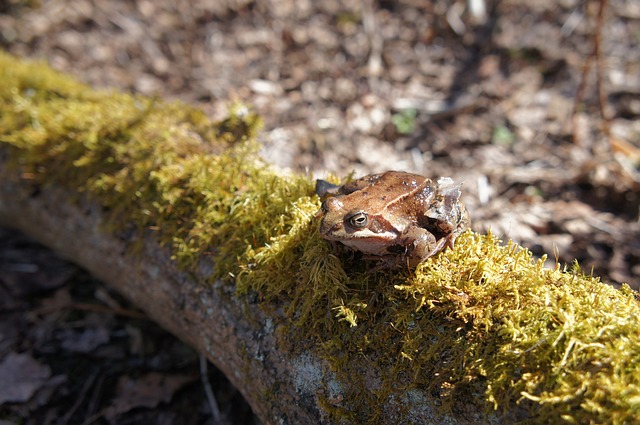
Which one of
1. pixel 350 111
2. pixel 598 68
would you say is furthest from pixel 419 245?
pixel 598 68

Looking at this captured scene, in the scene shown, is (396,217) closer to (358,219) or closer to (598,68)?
(358,219)

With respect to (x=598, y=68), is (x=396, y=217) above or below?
above

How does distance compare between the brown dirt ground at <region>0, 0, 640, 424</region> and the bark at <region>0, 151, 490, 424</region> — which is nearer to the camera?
the bark at <region>0, 151, 490, 424</region>

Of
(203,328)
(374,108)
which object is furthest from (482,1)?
(203,328)

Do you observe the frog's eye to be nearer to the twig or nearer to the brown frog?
the brown frog

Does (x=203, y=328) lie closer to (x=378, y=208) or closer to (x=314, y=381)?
(x=314, y=381)

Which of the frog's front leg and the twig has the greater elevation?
the frog's front leg

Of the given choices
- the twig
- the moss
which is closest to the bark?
the moss
